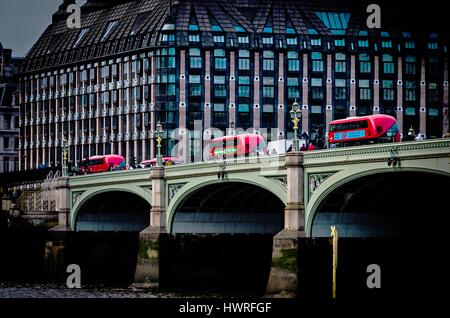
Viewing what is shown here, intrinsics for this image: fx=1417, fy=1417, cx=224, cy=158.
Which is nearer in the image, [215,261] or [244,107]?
[215,261]

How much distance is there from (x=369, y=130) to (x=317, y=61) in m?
72.3

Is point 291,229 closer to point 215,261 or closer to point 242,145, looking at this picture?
point 242,145

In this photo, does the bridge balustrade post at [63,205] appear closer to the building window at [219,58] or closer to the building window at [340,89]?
the building window at [219,58]

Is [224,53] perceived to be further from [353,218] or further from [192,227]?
[353,218]

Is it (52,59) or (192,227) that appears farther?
(52,59)

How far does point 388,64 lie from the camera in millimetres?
179250

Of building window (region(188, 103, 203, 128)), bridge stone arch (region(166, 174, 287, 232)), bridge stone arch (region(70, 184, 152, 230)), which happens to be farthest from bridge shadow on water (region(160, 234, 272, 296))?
building window (region(188, 103, 203, 128))

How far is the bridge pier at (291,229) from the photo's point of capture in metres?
97.6

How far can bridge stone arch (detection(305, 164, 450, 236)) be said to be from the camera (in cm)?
8588

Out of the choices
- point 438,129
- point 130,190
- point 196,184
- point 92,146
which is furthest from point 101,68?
point 196,184

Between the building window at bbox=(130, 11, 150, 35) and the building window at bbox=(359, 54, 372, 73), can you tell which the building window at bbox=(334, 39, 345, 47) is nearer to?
the building window at bbox=(359, 54, 372, 73)

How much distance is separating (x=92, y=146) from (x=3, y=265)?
51.2 meters

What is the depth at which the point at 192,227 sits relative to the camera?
11912 centimetres

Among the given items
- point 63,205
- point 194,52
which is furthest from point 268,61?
point 63,205
